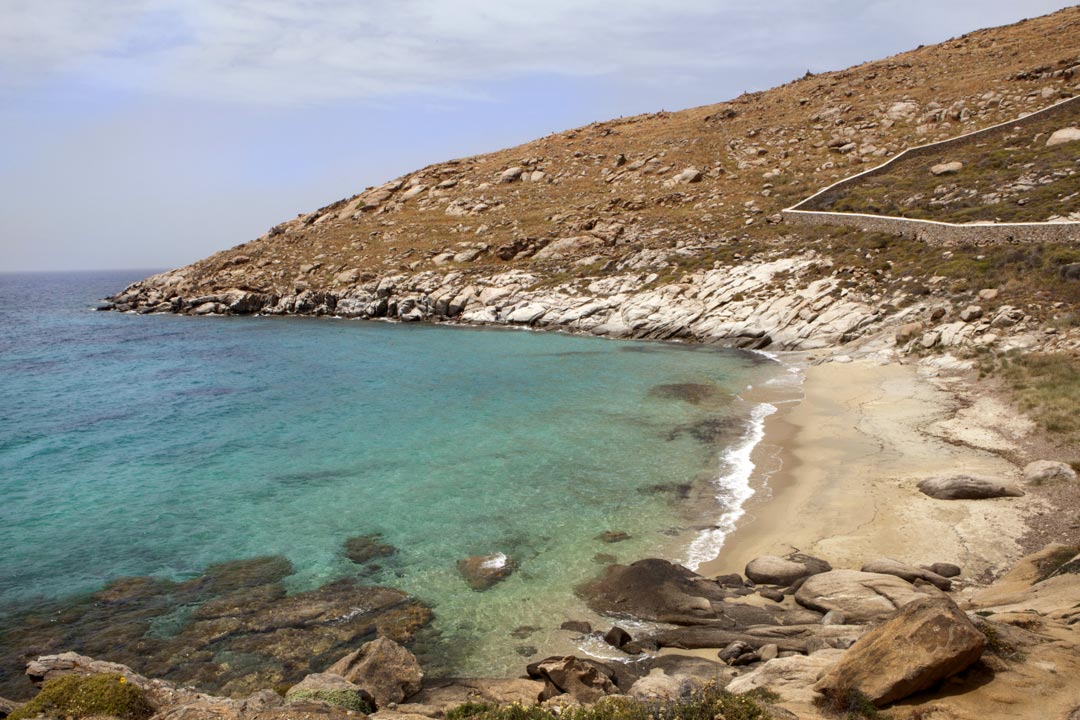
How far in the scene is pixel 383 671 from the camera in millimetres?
10875

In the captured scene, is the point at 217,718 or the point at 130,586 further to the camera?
the point at 130,586

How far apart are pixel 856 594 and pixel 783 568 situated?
1.92 metres

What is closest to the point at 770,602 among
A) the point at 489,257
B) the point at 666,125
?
the point at 489,257

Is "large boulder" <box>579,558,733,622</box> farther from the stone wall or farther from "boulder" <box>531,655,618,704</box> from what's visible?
the stone wall

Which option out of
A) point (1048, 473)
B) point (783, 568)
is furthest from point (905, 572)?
point (1048, 473)

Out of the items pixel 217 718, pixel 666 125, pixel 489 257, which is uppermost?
pixel 666 125

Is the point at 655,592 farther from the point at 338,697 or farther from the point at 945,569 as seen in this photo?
the point at 338,697

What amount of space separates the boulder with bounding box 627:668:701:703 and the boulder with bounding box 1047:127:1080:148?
191 ft

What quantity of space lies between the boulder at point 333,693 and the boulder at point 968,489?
601 inches

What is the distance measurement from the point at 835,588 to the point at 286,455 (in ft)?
61.6

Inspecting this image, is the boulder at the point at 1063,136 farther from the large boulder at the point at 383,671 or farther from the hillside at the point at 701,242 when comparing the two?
the large boulder at the point at 383,671

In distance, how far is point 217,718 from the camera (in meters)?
7.98

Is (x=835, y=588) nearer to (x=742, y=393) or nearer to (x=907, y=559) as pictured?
(x=907, y=559)

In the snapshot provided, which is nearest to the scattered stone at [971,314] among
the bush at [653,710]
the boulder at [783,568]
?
the boulder at [783,568]
